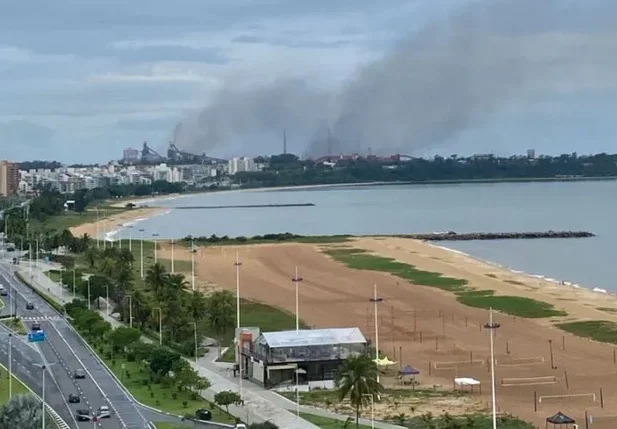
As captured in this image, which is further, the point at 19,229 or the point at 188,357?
the point at 19,229

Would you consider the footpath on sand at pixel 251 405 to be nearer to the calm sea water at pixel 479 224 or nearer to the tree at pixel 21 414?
the tree at pixel 21 414

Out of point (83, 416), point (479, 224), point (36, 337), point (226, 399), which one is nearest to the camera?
point (83, 416)

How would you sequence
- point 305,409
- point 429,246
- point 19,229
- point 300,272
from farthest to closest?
point 19,229
point 429,246
point 300,272
point 305,409

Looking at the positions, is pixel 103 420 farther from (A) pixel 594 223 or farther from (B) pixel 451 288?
(A) pixel 594 223

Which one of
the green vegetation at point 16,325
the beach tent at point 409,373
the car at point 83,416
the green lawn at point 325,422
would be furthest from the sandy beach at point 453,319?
the green vegetation at point 16,325

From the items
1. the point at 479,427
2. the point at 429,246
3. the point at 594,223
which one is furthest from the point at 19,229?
the point at 479,427

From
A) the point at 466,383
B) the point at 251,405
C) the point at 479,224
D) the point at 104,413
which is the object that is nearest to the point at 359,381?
the point at 251,405

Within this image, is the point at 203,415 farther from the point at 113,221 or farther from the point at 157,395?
the point at 113,221
